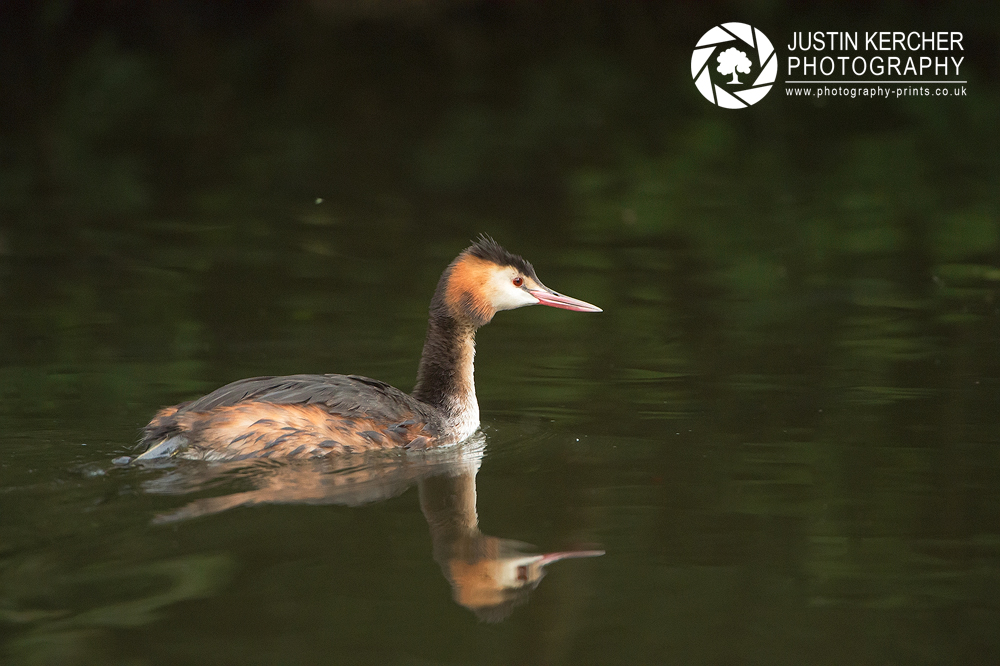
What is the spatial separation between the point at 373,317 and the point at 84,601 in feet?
15.3

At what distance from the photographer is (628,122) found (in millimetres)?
18219

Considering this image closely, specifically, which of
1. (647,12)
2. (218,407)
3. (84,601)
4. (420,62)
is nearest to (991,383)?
(218,407)

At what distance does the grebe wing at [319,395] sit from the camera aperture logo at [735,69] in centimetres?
1403

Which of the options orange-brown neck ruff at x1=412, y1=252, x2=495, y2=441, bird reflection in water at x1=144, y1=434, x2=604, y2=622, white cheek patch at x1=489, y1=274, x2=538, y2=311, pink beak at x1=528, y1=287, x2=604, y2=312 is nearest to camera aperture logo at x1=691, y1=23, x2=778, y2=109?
pink beak at x1=528, y1=287, x2=604, y2=312

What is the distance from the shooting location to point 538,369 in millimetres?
8242

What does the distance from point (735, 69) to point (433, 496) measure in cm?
1737

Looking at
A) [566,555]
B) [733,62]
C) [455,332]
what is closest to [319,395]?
[455,332]

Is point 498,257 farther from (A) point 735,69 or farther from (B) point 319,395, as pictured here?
(A) point 735,69

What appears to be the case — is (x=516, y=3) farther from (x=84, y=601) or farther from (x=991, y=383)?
(x=84, y=601)

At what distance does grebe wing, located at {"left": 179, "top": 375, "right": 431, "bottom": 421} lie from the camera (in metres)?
6.54

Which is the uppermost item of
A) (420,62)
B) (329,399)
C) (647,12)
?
(647,12)

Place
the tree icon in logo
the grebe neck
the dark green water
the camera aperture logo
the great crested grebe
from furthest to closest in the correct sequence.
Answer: the tree icon in logo
the camera aperture logo
the grebe neck
the great crested grebe
the dark green water

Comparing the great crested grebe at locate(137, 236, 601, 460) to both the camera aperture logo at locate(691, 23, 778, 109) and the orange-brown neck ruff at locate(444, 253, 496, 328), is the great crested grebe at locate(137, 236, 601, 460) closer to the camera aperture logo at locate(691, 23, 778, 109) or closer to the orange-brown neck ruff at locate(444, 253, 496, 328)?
the orange-brown neck ruff at locate(444, 253, 496, 328)

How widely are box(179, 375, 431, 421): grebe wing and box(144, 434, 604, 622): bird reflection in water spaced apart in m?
0.24
